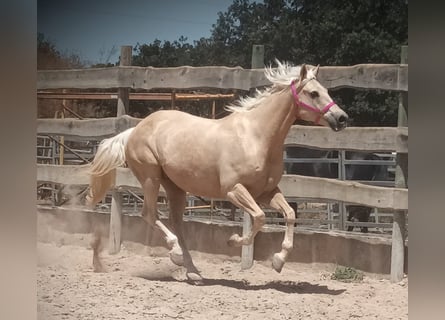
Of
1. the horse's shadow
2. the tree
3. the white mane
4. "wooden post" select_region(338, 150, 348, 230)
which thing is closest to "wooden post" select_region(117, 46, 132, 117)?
the tree

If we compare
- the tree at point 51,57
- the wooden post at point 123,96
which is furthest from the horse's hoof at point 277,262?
the tree at point 51,57

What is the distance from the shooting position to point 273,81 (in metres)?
3.23

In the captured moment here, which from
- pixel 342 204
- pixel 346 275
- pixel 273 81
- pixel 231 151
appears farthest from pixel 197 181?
pixel 346 275

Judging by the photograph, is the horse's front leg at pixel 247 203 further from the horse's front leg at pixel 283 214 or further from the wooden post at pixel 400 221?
the wooden post at pixel 400 221

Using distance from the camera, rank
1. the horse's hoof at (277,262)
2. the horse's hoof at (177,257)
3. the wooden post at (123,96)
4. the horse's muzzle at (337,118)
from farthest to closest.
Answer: the wooden post at (123,96)
the horse's hoof at (177,257)
the horse's hoof at (277,262)
the horse's muzzle at (337,118)

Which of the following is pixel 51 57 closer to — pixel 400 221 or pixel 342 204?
pixel 342 204

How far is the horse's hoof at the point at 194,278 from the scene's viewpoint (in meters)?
3.38

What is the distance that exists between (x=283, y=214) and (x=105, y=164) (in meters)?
0.93

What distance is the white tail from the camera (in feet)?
11.4

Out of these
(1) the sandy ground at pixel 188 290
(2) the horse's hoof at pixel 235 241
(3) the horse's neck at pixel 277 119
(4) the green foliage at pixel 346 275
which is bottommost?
(1) the sandy ground at pixel 188 290

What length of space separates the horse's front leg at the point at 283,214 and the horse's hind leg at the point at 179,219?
16.0 inches

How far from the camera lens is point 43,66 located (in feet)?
11.8
